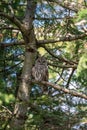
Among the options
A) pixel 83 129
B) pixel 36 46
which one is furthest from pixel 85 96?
pixel 36 46

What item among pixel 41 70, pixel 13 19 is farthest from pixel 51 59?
pixel 13 19

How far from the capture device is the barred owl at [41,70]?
6.26 m

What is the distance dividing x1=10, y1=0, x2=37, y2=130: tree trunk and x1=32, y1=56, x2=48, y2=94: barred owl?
0.41 feet

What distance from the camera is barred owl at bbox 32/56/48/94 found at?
20.5 ft

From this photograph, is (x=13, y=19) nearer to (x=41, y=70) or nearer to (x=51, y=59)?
(x=41, y=70)

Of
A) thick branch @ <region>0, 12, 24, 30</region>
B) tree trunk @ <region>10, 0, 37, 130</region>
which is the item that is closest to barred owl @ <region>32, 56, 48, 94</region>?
tree trunk @ <region>10, 0, 37, 130</region>

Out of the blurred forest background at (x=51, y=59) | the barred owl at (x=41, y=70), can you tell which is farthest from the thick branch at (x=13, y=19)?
the barred owl at (x=41, y=70)

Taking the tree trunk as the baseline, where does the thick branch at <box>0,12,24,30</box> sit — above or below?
above

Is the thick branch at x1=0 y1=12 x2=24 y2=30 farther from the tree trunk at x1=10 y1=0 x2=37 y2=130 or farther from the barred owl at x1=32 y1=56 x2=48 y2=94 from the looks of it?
the barred owl at x1=32 y1=56 x2=48 y2=94

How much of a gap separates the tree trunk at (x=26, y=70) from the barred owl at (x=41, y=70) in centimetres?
13

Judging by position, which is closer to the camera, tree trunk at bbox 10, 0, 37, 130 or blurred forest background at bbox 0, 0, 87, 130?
blurred forest background at bbox 0, 0, 87, 130

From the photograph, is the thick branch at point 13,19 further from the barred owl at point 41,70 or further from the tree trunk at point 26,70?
the barred owl at point 41,70

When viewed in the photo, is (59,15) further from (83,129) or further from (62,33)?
(83,129)

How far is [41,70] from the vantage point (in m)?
6.45
